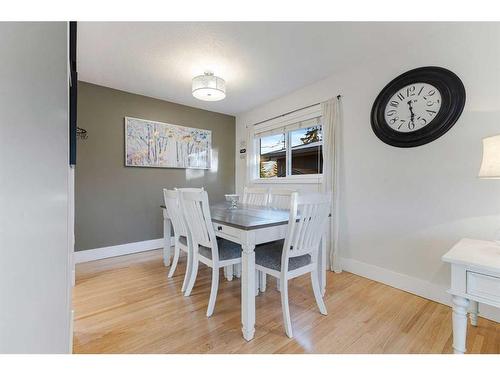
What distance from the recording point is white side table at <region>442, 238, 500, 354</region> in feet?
A: 3.25

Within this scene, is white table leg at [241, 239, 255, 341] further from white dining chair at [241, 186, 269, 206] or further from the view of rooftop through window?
the view of rooftop through window

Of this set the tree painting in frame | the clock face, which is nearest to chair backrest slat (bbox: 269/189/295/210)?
the clock face

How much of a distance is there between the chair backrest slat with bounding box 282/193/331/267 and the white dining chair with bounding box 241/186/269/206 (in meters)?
1.08

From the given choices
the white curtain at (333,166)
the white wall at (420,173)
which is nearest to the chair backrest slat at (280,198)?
the white curtain at (333,166)

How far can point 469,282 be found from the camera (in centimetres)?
104

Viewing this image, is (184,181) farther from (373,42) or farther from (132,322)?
(373,42)

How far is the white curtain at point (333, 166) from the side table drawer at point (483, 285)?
4.83 feet

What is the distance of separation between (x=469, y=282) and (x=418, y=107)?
5.03 ft

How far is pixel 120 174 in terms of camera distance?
3076 millimetres

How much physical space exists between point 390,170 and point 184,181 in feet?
9.22

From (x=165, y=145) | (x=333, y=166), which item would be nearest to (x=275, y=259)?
(x=333, y=166)

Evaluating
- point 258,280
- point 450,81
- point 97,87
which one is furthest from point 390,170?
point 97,87

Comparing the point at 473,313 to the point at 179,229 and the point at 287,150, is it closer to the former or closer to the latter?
the point at 179,229

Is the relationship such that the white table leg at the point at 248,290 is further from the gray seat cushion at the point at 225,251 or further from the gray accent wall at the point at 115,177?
the gray accent wall at the point at 115,177
